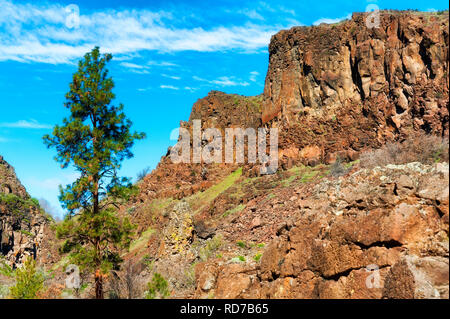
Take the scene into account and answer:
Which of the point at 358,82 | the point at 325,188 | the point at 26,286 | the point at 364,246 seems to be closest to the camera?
the point at 364,246

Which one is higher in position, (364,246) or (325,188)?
(325,188)

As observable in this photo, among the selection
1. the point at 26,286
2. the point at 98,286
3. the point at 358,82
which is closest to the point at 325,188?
the point at 98,286

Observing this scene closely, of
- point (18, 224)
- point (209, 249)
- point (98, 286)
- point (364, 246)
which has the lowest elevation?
point (98, 286)

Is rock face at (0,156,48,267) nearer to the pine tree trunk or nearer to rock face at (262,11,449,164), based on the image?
rock face at (262,11,449,164)

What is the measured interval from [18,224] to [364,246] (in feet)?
133

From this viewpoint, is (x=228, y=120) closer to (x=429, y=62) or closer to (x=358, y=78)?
(x=358, y=78)

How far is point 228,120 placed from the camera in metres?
47.4

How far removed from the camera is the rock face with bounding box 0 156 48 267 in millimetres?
38719

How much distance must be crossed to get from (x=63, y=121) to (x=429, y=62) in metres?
23.6

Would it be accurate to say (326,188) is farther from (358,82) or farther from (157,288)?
(358,82)

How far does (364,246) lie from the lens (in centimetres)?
889

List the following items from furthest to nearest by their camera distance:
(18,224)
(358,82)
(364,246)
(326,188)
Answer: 1. (18,224)
2. (358,82)
3. (326,188)
4. (364,246)

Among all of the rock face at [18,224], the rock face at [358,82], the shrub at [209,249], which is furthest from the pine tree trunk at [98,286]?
the rock face at [18,224]

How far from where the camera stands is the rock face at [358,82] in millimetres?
25812
